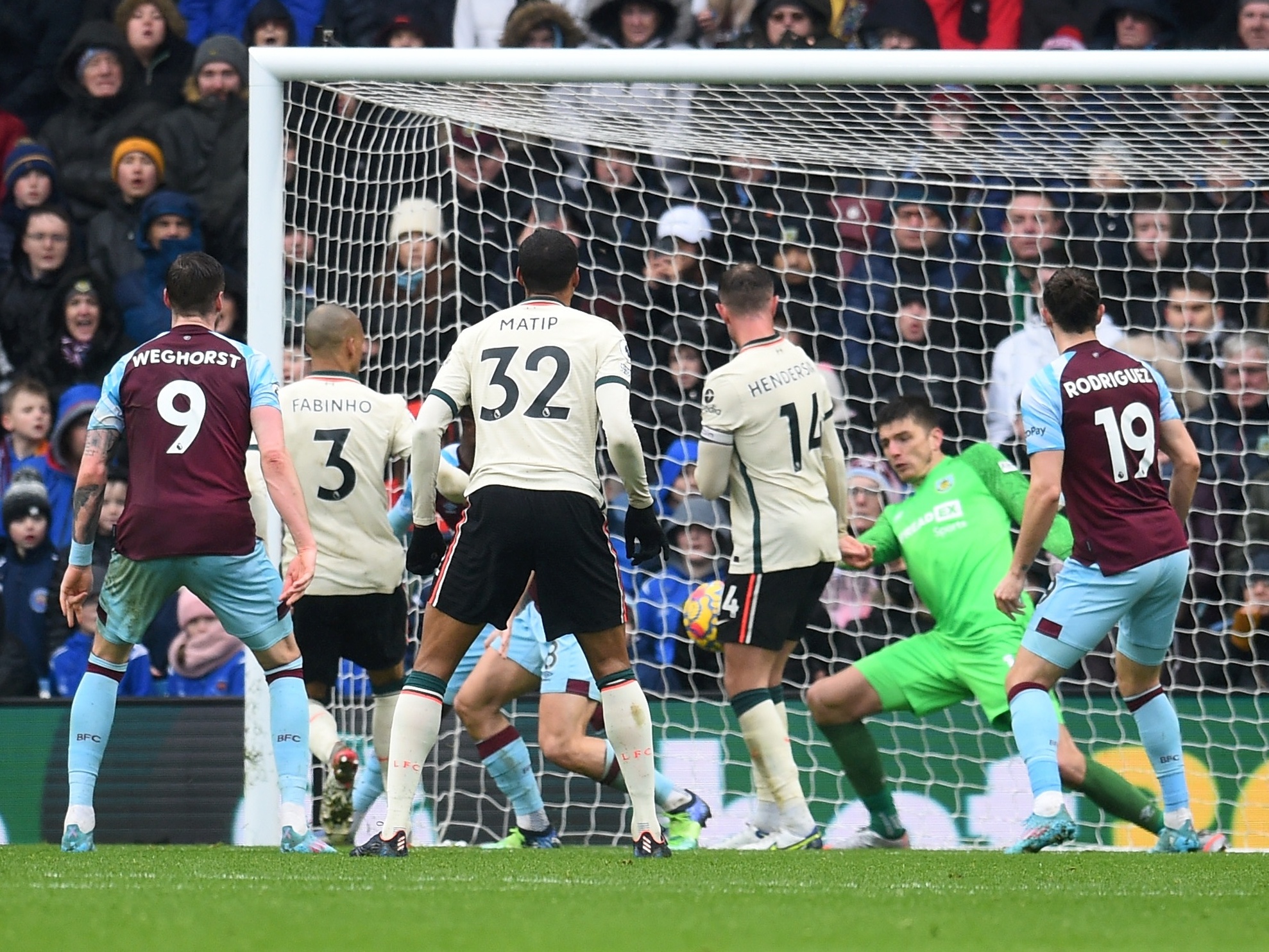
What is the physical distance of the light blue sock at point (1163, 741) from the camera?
6.48 m

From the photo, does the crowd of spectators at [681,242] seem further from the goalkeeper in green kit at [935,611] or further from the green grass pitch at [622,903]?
the green grass pitch at [622,903]

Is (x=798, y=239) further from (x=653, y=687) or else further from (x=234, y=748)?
(x=234, y=748)

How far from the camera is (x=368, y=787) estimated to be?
24.6 ft

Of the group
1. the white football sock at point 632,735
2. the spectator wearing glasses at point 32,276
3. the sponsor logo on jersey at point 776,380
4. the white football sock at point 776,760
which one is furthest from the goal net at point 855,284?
the white football sock at point 632,735

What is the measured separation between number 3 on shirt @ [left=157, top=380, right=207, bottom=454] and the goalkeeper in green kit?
285cm

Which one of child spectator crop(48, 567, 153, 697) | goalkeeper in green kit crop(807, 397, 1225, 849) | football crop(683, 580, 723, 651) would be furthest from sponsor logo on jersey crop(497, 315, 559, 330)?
child spectator crop(48, 567, 153, 697)

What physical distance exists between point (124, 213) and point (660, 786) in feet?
17.0

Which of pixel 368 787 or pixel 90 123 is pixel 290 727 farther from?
pixel 90 123

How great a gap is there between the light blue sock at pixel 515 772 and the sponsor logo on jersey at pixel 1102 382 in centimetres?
265

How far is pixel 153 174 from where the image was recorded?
10141 mm

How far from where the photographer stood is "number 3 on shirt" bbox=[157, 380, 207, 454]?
576 cm

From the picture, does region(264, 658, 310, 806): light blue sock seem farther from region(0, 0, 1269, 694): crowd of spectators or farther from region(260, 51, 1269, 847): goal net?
region(0, 0, 1269, 694): crowd of spectators

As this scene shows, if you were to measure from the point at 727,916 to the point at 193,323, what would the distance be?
9.90 feet

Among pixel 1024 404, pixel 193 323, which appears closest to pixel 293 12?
pixel 193 323
